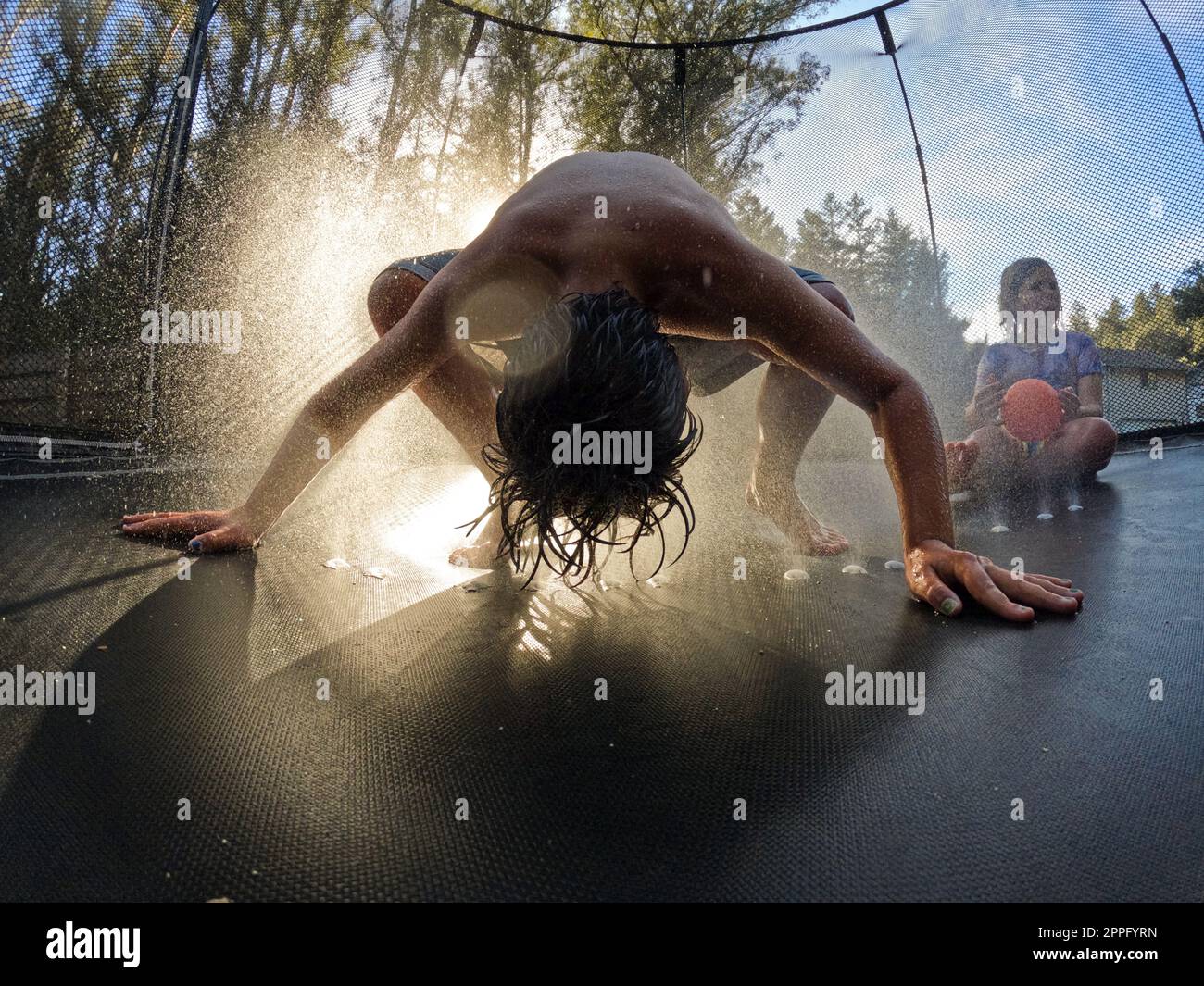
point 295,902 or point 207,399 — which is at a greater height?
point 207,399

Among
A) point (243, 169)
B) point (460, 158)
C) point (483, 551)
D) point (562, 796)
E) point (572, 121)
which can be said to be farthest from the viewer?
point (572, 121)

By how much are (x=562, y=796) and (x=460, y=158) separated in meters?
3.85

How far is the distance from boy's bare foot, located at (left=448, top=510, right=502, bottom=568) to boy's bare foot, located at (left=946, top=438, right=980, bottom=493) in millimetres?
1929

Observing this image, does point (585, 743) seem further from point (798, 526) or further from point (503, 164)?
point (503, 164)

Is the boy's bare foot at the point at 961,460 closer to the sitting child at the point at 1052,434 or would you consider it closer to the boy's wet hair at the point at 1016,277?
the sitting child at the point at 1052,434

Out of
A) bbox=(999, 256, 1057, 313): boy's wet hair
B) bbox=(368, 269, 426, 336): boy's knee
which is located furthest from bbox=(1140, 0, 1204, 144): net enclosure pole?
bbox=(368, 269, 426, 336): boy's knee

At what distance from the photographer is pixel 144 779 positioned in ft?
2.35

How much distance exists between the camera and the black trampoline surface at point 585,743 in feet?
1.93

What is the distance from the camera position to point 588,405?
1.08 m

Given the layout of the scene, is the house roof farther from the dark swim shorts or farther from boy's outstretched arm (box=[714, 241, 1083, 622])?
boy's outstretched arm (box=[714, 241, 1083, 622])

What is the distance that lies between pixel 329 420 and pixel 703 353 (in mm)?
902

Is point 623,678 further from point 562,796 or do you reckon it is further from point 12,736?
point 12,736

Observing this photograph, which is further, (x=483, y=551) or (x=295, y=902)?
(x=483, y=551)
